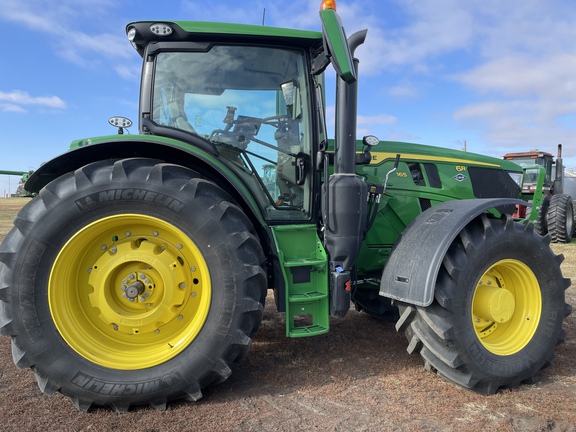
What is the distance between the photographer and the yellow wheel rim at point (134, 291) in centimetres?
263

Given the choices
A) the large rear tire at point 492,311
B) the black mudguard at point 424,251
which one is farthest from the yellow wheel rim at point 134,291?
the large rear tire at point 492,311

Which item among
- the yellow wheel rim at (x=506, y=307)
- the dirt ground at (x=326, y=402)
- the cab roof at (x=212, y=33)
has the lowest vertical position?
the dirt ground at (x=326, y=402)

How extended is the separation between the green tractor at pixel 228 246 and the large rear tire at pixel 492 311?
1cm

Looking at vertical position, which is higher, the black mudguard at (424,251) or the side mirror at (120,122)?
the side mirror at (120,122)

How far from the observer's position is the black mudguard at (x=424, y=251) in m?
2.73

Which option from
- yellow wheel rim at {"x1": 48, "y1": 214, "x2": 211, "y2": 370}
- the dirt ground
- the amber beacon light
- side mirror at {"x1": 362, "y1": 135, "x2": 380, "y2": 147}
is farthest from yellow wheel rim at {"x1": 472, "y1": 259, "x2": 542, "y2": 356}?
the amber beacon light

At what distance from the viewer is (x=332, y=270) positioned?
9.76ft

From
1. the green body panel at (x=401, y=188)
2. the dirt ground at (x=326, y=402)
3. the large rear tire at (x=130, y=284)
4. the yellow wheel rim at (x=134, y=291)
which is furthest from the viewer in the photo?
the green body panel at (x=401, y=188)

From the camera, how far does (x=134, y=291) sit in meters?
2.68

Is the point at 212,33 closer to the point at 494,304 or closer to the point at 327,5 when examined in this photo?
the point at 327,5

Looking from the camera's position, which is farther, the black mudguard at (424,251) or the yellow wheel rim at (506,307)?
the yellow wheel rim at (506,307)

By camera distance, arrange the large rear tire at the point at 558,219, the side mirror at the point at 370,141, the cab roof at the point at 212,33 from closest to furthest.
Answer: the cab roof at the point at 212,33 → the side mirror at the point at 370,141 → the large rear tire at the point at 558,219

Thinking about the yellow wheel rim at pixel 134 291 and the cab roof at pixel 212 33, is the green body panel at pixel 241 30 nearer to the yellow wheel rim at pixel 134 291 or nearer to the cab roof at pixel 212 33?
the cab roof at pixel 212 33

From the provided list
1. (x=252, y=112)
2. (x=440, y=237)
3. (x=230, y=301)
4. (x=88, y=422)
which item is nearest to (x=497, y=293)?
(x=440, y=237)
